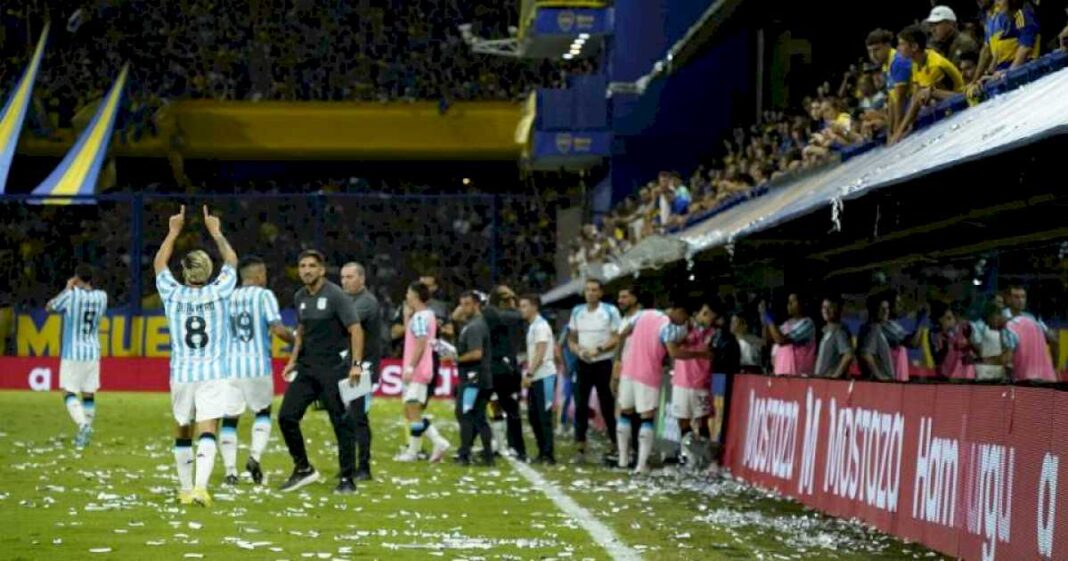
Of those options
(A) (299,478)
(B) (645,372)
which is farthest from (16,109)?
(A) (299,478)

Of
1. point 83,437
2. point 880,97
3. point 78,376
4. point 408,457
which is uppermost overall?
point 880,97

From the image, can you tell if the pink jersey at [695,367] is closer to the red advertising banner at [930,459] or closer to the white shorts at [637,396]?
the white shorts at [637,396]

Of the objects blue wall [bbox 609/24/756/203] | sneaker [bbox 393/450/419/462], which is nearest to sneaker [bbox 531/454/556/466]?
sneaker [bbox 393/450/419/462]

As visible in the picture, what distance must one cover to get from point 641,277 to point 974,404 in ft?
54.1

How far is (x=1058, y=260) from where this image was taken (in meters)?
16.0

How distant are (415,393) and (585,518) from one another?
7004 millimetres

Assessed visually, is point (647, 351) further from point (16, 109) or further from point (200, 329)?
point (16, 109)

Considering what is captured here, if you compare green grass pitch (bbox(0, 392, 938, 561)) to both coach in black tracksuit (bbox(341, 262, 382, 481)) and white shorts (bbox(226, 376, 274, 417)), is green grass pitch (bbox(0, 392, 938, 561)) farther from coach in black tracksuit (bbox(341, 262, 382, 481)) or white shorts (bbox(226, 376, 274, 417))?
white shorts (bbox(226, 376, 274, 417))

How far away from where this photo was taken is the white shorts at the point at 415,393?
2075 cm

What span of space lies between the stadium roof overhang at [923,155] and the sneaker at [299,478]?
4.33 meters

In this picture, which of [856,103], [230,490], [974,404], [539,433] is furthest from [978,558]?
[856,103]

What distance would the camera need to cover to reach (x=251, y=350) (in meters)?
16.5

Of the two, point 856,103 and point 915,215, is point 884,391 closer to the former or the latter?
point 915,215

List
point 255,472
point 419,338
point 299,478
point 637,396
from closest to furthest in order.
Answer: point 299,478, point 255,472, point 637,396, point 419,338
